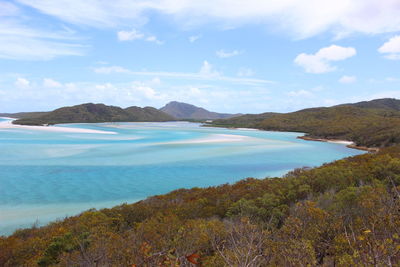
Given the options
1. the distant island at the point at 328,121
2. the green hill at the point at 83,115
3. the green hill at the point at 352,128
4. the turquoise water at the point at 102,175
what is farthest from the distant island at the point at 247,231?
the green hill at the point at 83,115

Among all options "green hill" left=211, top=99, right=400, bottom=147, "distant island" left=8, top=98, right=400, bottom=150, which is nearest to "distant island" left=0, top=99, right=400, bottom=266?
"green hill" left=211, top=99, right=400, bottom=147

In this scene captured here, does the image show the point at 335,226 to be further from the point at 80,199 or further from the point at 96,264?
the point at 80,199

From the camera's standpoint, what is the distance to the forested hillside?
511 cm

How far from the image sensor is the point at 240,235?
6758 millimetres

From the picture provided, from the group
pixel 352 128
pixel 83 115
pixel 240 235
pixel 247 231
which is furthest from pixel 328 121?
pixel 83 115

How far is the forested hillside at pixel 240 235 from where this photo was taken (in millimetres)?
5105

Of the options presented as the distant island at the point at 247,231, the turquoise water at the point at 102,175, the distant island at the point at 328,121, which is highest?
the distant island at the point at 328,121

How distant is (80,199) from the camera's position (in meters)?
19.5

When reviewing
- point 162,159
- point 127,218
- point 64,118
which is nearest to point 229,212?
point 127,218

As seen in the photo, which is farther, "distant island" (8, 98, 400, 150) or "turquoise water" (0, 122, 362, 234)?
"distant island" (8, 98, 400, 150)

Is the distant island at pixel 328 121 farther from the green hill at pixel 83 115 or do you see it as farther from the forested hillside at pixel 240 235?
the forested hillside at pixel 240 235

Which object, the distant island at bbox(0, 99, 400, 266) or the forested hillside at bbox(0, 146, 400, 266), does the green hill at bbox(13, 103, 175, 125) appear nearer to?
the distant island at bbox(0, 99, 400, 266)

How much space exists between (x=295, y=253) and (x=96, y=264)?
4302mm

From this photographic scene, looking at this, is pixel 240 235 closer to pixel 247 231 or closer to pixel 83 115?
pixel 247 231
